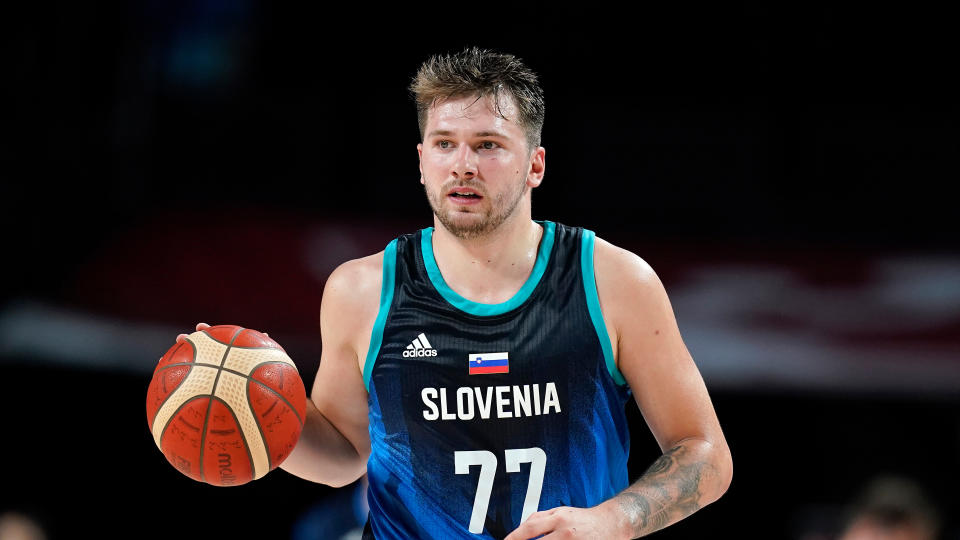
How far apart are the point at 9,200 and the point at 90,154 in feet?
2.69

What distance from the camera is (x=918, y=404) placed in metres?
7.67

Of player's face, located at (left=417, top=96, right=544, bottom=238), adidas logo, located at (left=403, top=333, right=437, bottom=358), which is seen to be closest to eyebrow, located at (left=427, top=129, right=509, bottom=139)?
player's face, located at (left=417, top=96, right=544, bottom=238)

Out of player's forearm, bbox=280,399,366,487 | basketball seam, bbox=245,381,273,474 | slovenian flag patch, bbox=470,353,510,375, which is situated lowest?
player's forearm, bbox=280,399,366,487

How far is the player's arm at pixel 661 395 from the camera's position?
2.79 metres

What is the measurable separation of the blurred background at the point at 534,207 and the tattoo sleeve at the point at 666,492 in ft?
11.4

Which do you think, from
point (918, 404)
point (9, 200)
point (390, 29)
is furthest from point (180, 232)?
point (918, 404)

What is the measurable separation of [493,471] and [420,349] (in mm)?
411

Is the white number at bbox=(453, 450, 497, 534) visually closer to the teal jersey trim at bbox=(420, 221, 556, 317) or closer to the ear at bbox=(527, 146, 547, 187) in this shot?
the teal jersey trim at bbox=(420, 221, 556, 317)

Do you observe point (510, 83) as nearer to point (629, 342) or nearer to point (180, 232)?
point (629, 342)

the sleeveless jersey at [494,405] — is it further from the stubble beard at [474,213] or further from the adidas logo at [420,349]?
the stubble beard at [474,213]

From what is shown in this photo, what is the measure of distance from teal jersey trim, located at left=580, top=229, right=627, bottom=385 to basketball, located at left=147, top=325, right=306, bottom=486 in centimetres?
89

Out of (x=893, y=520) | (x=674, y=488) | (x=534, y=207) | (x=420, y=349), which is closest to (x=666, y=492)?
(x=674, y=488)

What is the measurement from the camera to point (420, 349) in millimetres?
3098

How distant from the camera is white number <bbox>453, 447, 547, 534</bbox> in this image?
301 centimetres
